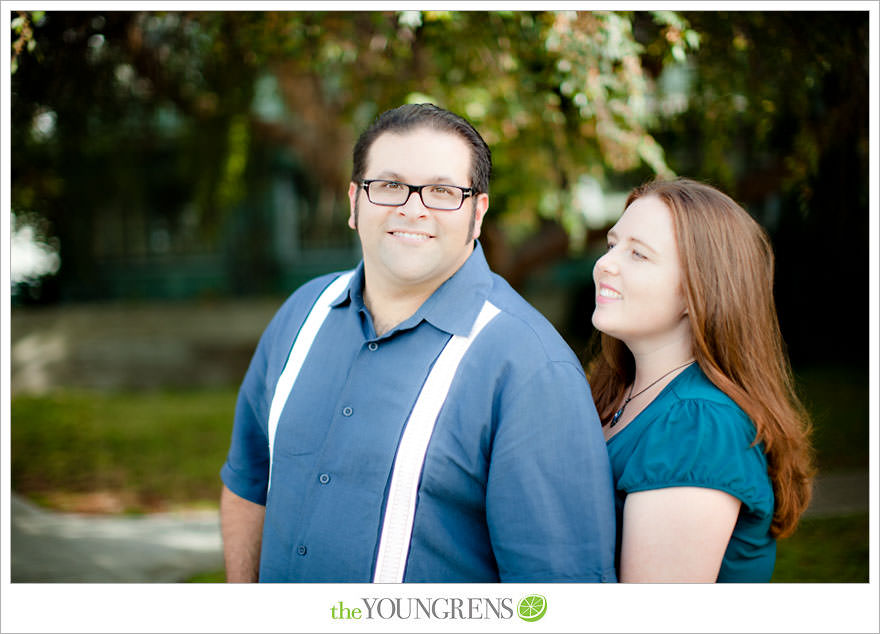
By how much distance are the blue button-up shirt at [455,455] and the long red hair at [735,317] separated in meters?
0.35

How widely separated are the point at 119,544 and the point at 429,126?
12.0 feet

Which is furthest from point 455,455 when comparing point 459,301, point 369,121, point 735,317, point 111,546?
point 111,546

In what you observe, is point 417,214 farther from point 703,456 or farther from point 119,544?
point 119,544

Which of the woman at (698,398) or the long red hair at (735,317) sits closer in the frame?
the woman at (698,398)

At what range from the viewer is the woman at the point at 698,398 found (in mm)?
1633

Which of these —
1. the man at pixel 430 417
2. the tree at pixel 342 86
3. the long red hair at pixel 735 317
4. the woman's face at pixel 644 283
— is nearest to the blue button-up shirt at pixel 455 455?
the man at pixel 430 417

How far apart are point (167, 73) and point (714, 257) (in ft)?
13.7

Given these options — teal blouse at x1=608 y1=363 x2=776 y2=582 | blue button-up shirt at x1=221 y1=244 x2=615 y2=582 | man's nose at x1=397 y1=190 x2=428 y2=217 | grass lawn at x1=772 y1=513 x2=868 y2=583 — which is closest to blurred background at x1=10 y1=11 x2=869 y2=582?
grass lawn at x1=772 y1=513 x2=868 y2=583

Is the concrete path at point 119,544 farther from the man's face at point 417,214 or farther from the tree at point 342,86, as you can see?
the man's face at point 417,214

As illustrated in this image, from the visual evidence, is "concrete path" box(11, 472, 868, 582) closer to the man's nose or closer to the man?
the man

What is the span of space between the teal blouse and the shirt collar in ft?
1.53

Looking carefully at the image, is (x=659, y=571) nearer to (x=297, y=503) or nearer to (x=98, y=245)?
(x=297, y=503)

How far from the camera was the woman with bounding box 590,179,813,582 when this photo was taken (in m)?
1.63

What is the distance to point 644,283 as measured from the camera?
1831mm
